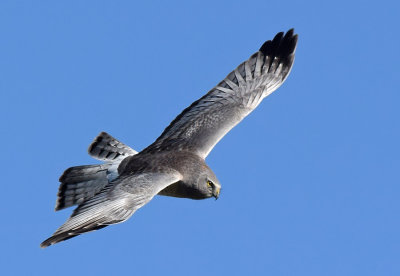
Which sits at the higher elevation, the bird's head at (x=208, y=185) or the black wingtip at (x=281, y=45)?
the black wingtip at (x=281, y=45)

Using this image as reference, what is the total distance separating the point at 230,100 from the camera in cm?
1534

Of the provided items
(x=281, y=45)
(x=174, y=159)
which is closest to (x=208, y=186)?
(x=174, y=159)

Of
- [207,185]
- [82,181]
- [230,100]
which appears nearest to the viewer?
[207,185]

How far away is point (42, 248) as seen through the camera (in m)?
11.0

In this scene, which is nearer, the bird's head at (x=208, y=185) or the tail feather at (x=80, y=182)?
the bird's head at (x=208, y=185)

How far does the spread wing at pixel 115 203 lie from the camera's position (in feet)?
37.7

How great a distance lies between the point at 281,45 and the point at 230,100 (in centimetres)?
150

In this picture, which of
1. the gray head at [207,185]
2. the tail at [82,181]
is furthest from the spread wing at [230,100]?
the gray head at [207,185]

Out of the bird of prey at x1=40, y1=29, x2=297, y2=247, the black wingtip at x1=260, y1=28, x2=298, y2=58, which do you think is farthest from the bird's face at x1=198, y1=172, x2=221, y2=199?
the black wingtip at x1=260, y1=28, x2=298, y2=58

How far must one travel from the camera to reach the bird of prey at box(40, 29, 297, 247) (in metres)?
12.1

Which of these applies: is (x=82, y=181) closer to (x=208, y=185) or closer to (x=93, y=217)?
(x=208, y=185)

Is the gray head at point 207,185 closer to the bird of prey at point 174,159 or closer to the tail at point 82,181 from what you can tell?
the bird of prey at point 174,159

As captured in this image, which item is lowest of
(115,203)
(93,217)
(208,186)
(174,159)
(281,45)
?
(93,217)

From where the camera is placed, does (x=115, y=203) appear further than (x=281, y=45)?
No
